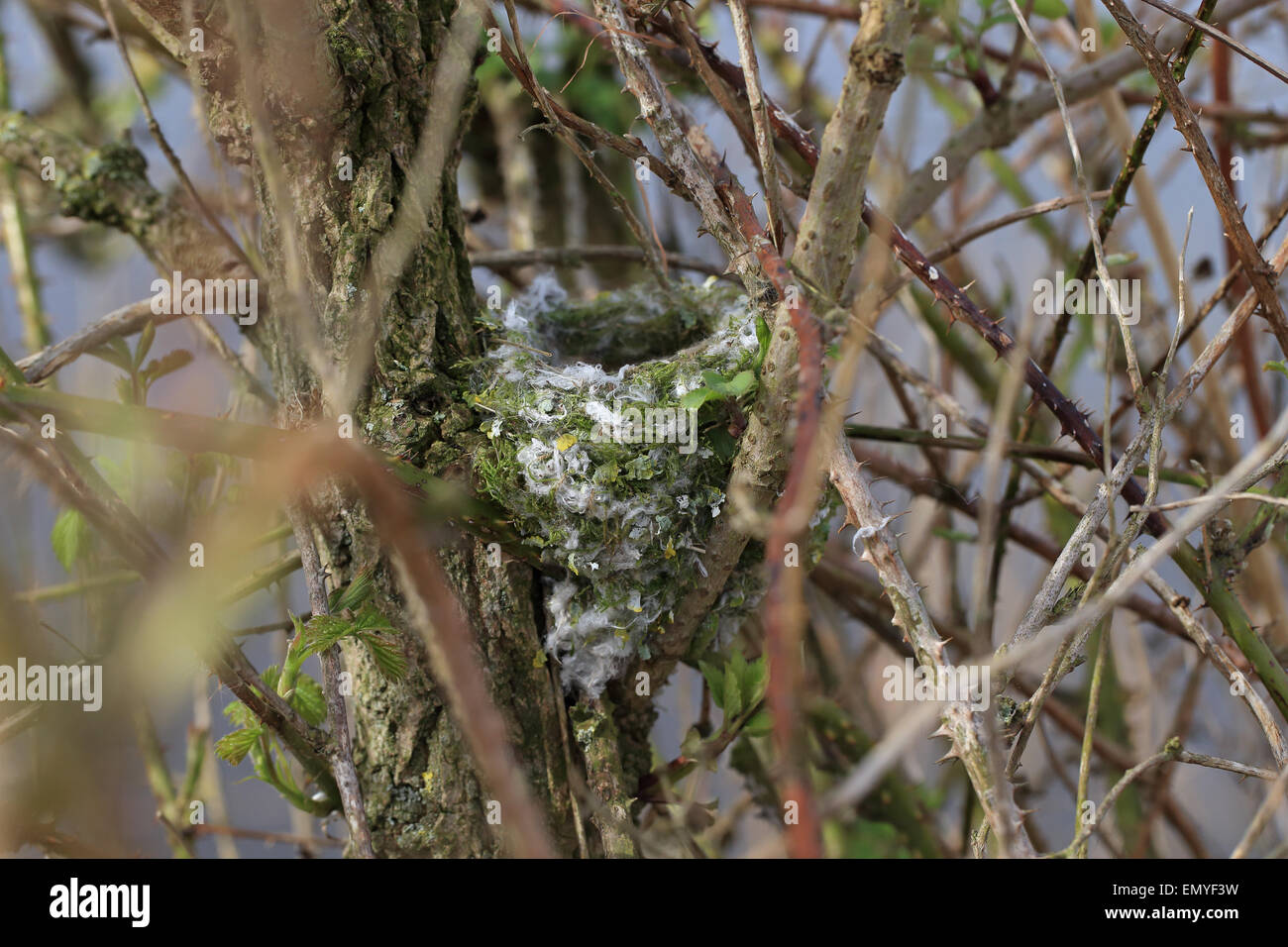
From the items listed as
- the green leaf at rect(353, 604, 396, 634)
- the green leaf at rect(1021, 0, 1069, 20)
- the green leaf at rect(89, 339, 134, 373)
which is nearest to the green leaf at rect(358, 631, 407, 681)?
the green leaf at rect(353, 604, 396, 634)

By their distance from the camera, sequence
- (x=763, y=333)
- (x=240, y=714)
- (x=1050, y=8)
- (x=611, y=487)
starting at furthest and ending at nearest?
1. (x=1050, y=8)
2. (x=611, y=487)
3. (x=240, y=714)
4. (x=763, y=333)

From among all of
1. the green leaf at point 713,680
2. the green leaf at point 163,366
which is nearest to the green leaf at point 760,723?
the green leaf at point 713,680

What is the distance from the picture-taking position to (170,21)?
1.04 meters

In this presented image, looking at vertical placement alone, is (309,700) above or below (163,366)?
below

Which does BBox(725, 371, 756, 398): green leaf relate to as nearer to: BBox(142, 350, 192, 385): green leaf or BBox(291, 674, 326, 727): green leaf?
BBox(291, 674, 326, 727): green leaf

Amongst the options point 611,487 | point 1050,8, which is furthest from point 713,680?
point 1050,8

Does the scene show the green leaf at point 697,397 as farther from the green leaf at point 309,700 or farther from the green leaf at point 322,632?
the green leaf at point 309,700

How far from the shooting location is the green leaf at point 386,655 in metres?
0.96

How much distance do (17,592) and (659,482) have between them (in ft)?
3.26

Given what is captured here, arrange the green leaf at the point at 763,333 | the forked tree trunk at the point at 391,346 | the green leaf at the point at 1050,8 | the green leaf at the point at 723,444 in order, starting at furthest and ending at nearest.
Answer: the green leaf at the point at 1050,8 → the green leaf at the point at 723,444 → the forked tree trunk at the point at 391,346 → the green leaf at the point at 763,333

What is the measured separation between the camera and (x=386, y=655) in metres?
0.98

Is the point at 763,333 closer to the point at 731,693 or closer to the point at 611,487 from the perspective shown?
the point at 611,487

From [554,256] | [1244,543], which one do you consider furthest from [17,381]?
[1244,543]

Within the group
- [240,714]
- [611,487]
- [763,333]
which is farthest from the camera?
[611,487]
